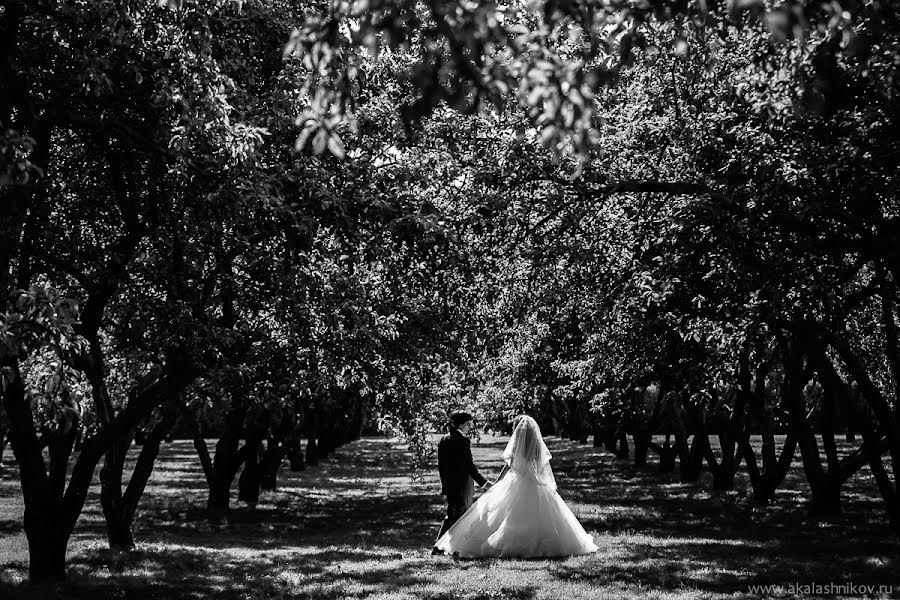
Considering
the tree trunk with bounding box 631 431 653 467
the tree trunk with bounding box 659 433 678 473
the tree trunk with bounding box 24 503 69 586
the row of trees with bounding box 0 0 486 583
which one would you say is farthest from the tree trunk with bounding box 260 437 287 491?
the tree trunk with bounding box 631 431 653 467

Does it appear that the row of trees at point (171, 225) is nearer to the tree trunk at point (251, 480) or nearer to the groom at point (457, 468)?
the groom at point (457, 468)

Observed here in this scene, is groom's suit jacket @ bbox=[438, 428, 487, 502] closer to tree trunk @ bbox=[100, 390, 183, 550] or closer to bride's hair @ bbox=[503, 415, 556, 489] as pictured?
bride's hair @ bbox=[503, 415, 556, 489]

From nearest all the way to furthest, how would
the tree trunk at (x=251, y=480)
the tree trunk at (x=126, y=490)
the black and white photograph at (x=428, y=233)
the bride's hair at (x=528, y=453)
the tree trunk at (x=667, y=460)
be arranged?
the black and white photograph at (x=428, y=233) → the bride's hair at (x=528, y=453) → the tree trunk at (x=126, y=490) → the tree trunk at (x=251, y=480) → the tree trunk at (x=667, y=460)

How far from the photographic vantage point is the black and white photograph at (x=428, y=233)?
7492mm

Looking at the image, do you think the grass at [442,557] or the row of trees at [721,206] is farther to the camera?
the grass at [442,557]

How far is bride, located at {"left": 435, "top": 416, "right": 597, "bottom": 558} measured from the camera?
1436 cm

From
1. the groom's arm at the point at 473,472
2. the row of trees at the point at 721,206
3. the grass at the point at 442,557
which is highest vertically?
the row of trees at the point at 721,206

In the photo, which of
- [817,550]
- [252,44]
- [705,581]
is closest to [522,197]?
[252,44]

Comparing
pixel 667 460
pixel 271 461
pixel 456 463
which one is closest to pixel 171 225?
pixel 456 463

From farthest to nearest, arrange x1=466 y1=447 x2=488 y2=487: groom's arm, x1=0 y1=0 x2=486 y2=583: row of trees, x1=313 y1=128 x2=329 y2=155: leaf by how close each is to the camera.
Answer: x1=466 y1=447 x2=488 y2=487: groom's arm < x1=0 y1=0 x2=486 y2=583: row of trees < x1=313 y1=128 x2=329 y2=155: leaf

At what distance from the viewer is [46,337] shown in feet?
22.6

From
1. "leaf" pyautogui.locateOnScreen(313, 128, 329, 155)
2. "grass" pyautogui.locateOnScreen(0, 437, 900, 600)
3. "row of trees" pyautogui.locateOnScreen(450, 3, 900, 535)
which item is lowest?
"grass" pyautogui.locateOnScreen(0, 437, 900, 600)

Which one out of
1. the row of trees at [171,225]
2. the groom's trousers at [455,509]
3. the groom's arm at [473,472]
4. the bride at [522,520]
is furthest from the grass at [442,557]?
the row of trees at [171,225]

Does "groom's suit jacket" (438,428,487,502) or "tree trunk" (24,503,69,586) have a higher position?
"groom's suit jacket" (438,428,487,502)
